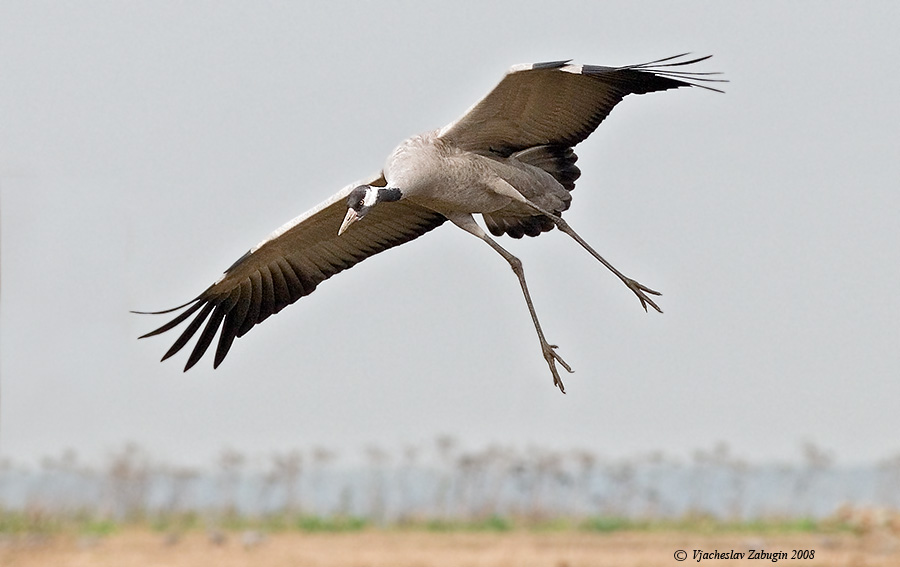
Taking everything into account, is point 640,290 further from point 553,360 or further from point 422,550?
point 422,550

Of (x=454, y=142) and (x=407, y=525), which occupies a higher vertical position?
(x=454, y=142)

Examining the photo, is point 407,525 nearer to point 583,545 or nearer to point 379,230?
point 583,545

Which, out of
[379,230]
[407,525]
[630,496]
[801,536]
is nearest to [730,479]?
[630,496]

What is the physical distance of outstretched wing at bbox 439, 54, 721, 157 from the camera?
8672 millimetres

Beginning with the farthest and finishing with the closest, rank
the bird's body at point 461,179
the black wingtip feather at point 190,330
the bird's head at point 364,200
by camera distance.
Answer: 1. the black wingtip feather at point 190,330
2. the bird's body at point 461,179
3. the bird's head at point 364,200

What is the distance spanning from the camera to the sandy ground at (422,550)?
22.7 metres

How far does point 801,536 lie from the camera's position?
25.5 meters

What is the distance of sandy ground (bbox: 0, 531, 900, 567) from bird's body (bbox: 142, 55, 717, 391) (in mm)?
12450

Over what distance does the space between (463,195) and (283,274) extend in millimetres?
2122

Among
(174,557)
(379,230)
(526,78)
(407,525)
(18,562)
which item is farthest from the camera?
(407,525)

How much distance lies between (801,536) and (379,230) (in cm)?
1743

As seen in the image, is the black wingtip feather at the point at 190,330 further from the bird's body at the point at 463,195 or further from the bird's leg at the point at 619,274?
the bird's leg at the point at 619,274

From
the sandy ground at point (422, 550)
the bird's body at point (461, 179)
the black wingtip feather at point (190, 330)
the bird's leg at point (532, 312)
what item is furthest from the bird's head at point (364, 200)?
the sandy ground at point (422, 550)

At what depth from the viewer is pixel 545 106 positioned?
30.1ft
